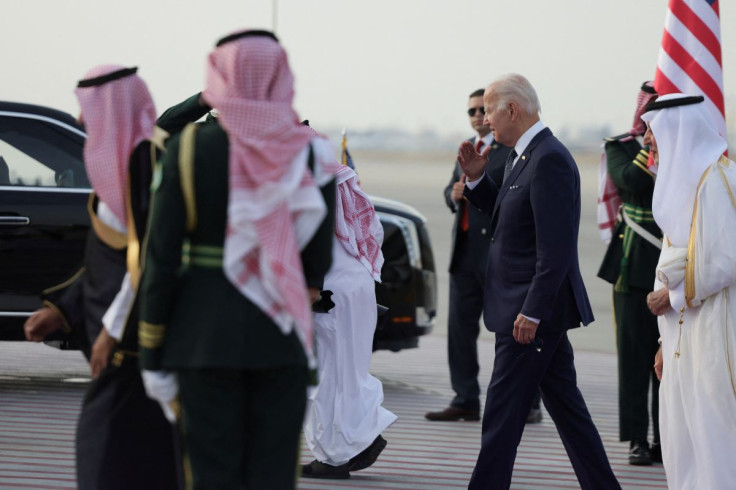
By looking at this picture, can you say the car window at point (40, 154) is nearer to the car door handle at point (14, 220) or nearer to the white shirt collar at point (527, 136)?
the car door handle at point (14, 220)

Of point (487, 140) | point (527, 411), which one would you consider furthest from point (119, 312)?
point (487, 140)

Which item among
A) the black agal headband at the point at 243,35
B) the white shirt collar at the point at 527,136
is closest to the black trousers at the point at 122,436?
the black agal headband at the point at 243,35

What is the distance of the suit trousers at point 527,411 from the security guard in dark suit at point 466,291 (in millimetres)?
2629

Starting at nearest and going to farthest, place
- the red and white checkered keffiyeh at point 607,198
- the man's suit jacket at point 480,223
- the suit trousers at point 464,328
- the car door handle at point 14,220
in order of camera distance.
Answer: the red and white checkered keffiyeh at point 607,198, the car door handle at point 14,220, the man's suit jacket at point 480,223, the suit trousers at point 464,328

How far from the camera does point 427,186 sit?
73.9 m

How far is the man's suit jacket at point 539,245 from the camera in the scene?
528cm

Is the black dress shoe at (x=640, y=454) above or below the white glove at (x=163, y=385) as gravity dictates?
below

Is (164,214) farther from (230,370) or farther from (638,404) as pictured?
(638,404)

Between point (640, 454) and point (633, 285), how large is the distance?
0.88 meters

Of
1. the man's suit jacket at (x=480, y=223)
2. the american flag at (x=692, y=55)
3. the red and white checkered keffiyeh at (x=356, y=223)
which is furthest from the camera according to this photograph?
the man's suit jacket at (x=480, y=223)

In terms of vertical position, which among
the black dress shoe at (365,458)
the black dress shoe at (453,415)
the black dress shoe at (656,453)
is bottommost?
the black dress shoe at (453,415)

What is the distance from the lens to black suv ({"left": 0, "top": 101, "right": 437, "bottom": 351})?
315 inches

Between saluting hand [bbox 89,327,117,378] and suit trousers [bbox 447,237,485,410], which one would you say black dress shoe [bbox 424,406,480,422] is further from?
saluting hand [bbox 89,327,117,378]

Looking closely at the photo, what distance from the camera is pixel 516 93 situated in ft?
18.4
